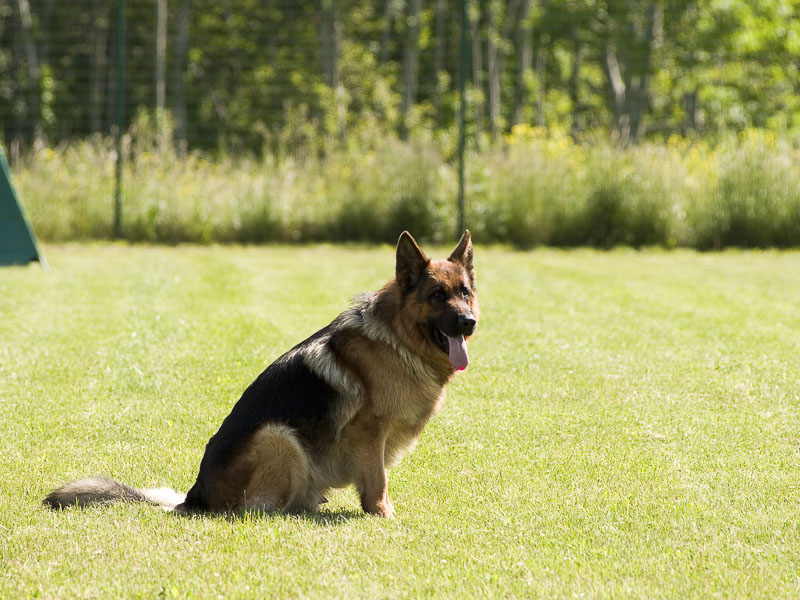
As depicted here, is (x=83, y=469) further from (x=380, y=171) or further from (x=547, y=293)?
(x=380, y=171)

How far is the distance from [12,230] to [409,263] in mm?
8811

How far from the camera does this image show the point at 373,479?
4.99 meters

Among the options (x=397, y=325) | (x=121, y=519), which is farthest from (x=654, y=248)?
(x=121, y=519)

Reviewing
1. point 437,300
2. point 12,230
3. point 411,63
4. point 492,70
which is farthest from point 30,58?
point 437,300

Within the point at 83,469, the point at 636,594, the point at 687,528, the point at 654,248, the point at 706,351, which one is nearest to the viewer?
the point at 636,594

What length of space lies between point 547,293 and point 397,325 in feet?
21.1

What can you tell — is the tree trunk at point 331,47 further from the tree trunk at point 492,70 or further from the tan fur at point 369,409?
the tan fur at point 369,409

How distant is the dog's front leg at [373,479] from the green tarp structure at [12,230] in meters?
8.67

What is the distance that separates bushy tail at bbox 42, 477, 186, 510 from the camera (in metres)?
4.84

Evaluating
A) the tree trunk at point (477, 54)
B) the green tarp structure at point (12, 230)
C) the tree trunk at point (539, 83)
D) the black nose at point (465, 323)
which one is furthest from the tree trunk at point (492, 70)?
the black nose at point (465, 323)

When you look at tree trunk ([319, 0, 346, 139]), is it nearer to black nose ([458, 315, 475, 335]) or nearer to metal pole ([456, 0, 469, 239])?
metal pole ([456, 0, 469, 239])

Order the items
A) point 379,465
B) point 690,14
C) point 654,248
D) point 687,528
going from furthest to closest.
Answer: point 690,14
point 654,248
point 379,465
point 687,528

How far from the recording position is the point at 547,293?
11.4 meters

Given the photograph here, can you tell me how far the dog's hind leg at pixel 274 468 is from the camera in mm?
4828
